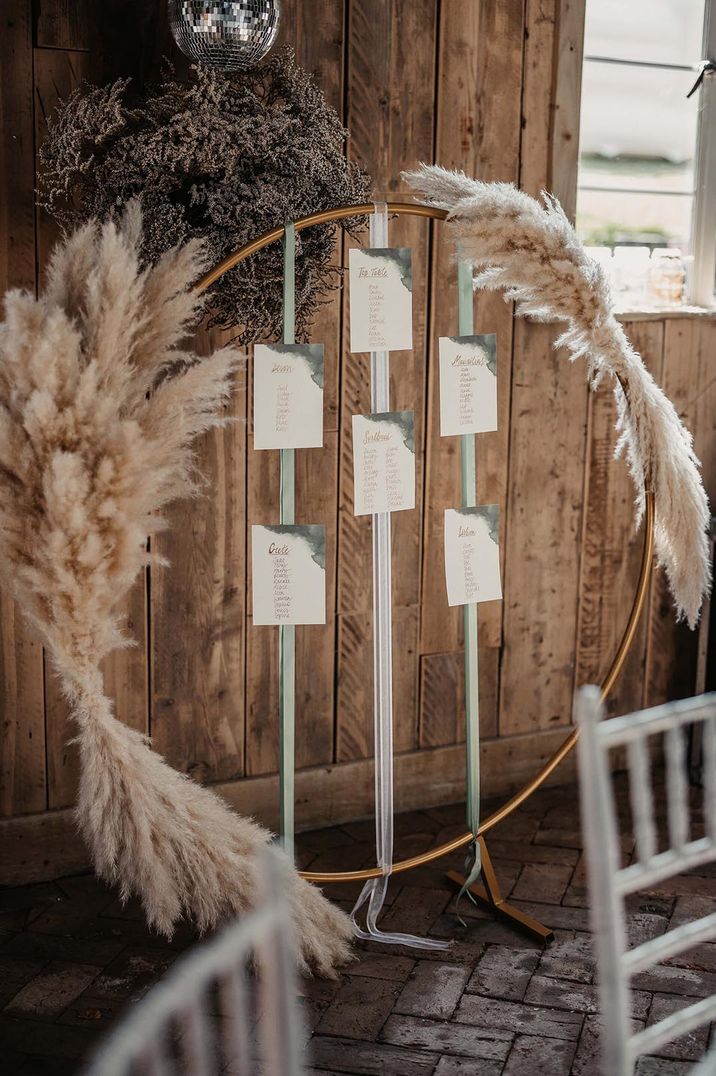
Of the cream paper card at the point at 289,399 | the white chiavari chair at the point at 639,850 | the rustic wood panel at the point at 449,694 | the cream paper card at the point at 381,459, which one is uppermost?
the cream paper card at the point at 289,399

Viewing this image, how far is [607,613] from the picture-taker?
312 cm

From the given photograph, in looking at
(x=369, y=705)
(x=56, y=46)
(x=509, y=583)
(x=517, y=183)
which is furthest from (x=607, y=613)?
(x=56, y=46)

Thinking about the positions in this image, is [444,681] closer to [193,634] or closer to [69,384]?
[193,634]

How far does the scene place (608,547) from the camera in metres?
3.09

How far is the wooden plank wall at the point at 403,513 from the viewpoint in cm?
249

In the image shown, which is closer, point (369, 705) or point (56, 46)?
point (56, 46)

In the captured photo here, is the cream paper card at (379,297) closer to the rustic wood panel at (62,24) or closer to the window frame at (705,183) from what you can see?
the rustic wood panel at (62,24)

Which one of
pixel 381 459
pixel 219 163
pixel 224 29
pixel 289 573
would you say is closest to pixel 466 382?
pixel 381 459

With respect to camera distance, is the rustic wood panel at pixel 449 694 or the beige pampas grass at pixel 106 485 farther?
the rustic wood panel at pixel 449 694

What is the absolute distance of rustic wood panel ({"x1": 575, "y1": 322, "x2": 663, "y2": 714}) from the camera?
3016 millimetres

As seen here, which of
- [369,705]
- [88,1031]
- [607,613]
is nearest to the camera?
[88,1031]

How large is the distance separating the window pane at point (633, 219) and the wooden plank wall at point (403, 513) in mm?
223

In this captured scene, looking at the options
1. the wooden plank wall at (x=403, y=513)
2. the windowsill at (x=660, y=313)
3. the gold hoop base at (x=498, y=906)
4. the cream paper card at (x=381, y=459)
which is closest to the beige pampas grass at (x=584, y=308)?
the cream paper card at (x=381, y=459)

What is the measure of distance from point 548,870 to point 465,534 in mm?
836
